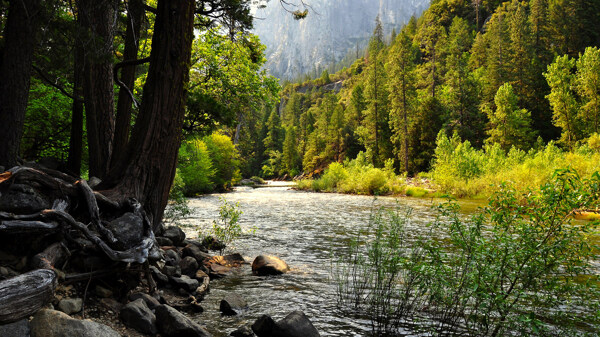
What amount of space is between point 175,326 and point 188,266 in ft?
10.2

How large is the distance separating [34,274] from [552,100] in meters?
45.6

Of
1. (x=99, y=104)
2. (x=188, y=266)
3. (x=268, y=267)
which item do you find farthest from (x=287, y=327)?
(x=99, y=104)

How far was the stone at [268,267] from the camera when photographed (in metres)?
7.36

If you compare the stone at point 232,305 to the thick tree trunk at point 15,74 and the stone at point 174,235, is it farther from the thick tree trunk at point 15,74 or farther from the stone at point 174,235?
the thick tree trunk at point 15,74

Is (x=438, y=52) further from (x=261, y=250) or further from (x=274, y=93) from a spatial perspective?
(x=261, y=250)

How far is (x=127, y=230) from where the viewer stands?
14.6 ft

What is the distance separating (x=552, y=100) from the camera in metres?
36.3

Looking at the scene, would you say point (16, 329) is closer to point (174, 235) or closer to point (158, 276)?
point (158, 276)

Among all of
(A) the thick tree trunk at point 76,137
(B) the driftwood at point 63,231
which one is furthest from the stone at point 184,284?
(A) the thick tree trunk at point 76,137

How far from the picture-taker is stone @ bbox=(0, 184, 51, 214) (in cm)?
365

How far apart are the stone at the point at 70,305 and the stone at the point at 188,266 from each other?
3023 millimetres

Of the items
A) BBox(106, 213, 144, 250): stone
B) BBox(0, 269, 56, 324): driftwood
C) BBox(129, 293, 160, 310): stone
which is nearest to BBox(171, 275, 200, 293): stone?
BBox(129, 293, 160, 310): stone

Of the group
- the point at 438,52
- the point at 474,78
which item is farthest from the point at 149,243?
the point at 438,52

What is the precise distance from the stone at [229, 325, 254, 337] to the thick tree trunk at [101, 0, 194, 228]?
2085 millimetres
